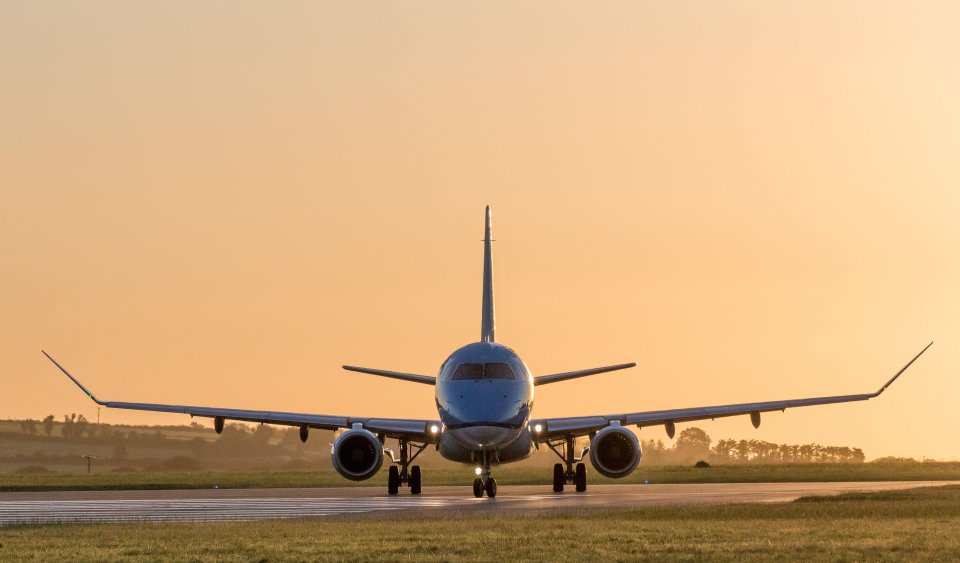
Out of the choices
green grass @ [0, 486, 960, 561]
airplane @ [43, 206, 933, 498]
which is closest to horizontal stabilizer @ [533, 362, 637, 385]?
airplane @ [43, 206, 933, 498]

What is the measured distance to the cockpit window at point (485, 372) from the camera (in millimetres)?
41656

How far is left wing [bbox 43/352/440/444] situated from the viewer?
47250mm

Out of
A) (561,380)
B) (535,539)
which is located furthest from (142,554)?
(561,380)

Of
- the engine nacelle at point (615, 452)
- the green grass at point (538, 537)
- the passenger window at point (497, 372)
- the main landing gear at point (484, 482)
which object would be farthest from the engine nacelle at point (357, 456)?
the green grass at point (538, 537)

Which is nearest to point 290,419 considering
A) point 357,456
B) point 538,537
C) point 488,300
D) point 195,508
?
point 357,456

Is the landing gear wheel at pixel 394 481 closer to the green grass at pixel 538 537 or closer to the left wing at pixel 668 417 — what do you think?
the left wing at pixel 668 417

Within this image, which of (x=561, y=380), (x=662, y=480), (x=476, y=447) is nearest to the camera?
(x=476, y=447)

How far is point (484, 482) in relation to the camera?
42.0 metres

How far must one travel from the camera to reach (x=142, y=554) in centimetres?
2116

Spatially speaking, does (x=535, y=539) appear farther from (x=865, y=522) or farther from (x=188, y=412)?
(x=188, y=412)

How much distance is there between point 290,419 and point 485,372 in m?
9.69

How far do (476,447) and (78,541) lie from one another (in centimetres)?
1892

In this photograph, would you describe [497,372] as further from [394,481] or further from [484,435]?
[394,481]

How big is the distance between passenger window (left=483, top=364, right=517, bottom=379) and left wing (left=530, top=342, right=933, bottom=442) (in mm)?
4574
